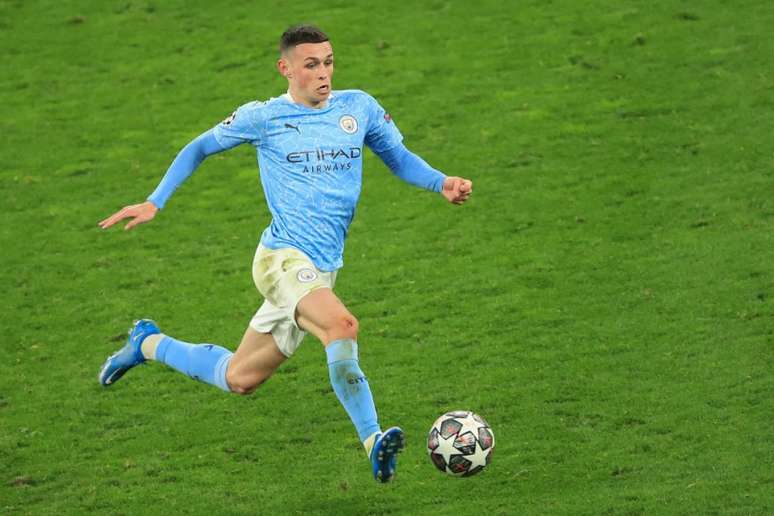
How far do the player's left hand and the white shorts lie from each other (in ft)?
3.19

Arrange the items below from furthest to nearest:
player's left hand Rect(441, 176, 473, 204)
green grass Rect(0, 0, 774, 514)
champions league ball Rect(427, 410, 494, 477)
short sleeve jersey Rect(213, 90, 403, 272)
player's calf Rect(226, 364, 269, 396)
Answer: green grass Rect(0, 0, 774, 514)
player's calf Rect(226, 364, 269, 396)
player's left hand Rect(441, 176, 473, 204)
short sleeve jersey Rect(213, 90, 403, 272)
champions league ball Rect(427, 410, 494, 477)

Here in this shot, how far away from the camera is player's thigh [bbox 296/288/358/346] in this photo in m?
8.91

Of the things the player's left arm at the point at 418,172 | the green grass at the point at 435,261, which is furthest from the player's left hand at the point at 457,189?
the green grass at the point at 435,261

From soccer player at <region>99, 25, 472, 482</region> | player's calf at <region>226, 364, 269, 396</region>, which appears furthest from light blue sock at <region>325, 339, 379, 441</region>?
player's calf at <region>226, 364, 269, 396</region>

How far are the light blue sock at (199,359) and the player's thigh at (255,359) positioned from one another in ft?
0.41

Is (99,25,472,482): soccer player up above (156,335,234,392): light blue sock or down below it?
above

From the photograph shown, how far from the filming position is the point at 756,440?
10531 millimetres

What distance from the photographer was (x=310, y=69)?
954 cm

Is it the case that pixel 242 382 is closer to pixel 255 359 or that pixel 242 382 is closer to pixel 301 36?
pixel 255 359

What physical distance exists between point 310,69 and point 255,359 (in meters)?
2.03

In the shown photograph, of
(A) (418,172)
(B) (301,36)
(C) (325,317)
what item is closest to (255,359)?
(C) (325,317)

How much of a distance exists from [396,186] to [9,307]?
464 cm

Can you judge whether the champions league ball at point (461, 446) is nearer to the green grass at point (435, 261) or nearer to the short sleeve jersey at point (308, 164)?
the green grass at point (435, 261)

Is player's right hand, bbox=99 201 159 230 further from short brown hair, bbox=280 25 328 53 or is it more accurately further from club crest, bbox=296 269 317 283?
short brown hair, bbox=280 25 328 53
